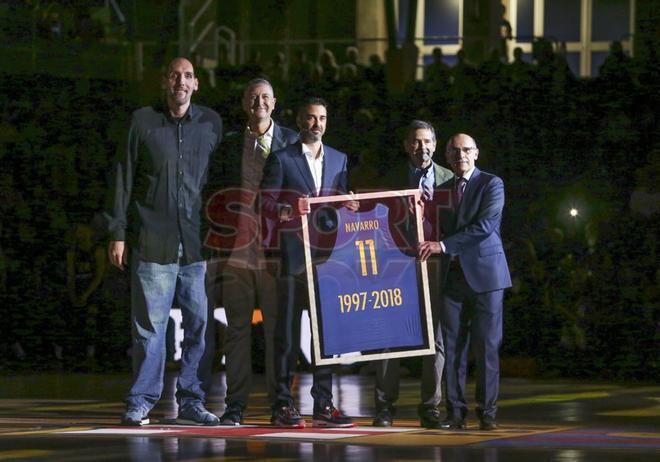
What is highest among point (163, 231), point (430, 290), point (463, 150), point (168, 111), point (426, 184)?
point (168, 111)

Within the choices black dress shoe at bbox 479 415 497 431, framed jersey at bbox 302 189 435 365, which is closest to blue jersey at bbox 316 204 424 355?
framed jersey at bbox 302 189 435 365

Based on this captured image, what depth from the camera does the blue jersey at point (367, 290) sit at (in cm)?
1151

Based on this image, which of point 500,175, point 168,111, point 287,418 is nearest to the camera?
point 287,418

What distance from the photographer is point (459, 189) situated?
11586 mm

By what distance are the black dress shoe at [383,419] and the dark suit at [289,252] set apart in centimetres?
35

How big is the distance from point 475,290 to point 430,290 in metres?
0.44

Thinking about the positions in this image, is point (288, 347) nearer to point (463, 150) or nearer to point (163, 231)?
point (163, 231)

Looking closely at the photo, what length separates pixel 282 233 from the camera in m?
11.3

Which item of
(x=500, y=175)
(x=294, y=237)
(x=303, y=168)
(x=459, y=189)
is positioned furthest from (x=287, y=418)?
(x=500, y=175)

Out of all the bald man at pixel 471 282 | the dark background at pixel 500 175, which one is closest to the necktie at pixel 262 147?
the bald man at pixel 471 282

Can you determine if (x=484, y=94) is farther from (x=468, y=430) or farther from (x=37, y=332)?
(x=468, y=430)

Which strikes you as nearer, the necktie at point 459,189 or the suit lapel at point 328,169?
the suit lapel at point 328,169

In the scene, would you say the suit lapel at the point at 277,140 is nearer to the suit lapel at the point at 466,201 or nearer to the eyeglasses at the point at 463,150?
the eyeglasses at the point at 463,150

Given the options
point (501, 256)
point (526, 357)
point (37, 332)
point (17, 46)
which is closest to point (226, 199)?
point (501, 256)
